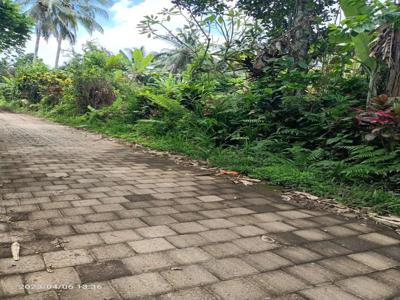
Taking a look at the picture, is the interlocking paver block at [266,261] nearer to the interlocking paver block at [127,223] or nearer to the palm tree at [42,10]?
the interlocking paver block at [127,223]

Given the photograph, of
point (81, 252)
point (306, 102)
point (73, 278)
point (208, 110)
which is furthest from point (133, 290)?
point (208, 110)

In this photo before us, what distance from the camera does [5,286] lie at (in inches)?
58.3

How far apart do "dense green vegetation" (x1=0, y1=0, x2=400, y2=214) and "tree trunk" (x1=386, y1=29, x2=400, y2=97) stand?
0.04ft

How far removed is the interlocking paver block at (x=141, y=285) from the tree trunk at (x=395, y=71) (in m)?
4.28

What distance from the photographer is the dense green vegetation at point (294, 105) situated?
376cm

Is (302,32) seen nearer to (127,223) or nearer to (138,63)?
(127,223)

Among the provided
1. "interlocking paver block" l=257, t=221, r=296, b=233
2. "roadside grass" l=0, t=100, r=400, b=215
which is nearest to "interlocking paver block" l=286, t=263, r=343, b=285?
"interlocking paver block" l=257, t=221, r=296, b=233

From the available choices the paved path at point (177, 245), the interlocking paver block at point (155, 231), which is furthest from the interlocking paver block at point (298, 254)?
the interlocking paver block at point (155, 231)

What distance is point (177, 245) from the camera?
2020 mm

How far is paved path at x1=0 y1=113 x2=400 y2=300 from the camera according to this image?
156 cm

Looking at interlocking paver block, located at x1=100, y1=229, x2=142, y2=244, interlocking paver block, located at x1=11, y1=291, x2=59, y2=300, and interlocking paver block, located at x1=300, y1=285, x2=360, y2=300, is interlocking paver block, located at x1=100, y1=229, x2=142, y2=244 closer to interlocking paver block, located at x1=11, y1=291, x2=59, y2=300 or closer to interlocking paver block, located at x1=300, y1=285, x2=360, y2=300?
interlocking paver block, located at x1=11, y1=291, x2=59, y2=300

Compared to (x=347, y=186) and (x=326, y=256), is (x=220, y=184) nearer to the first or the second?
(x=347, y=186)

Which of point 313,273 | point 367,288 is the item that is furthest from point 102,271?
point 367,288

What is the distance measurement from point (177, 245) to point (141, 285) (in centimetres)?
48
